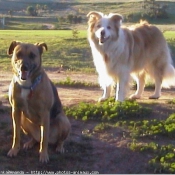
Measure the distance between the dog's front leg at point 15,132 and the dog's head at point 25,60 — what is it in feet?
1.81

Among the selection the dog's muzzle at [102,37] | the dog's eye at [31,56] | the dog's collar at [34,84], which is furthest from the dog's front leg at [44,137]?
the dog's muzzle at [102,37]

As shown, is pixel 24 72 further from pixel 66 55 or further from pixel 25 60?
pixel 66 55

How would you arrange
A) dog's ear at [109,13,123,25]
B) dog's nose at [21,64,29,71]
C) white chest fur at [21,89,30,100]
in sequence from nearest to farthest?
dog's nose at [21,64,29,71] < white chest fur at [21,89,30,100] < dog's ear at [109,13,123,25]

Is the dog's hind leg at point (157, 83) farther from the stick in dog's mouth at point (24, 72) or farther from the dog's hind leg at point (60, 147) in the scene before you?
the stick in dog's mouth at point (24, 72)

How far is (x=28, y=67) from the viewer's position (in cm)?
696

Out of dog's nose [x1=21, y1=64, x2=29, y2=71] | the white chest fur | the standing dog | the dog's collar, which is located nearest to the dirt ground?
the white chest fur

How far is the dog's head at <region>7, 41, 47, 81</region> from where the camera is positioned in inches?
274

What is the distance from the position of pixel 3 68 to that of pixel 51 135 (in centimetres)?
947

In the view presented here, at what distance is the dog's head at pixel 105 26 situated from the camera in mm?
9891

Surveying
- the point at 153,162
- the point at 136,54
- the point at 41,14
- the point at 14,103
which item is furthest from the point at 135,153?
the point at 41,14

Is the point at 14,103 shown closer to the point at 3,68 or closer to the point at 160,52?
the point at 160,52

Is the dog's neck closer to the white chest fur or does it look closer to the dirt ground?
the white chest fur

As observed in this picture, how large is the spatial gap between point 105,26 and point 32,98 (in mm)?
3236

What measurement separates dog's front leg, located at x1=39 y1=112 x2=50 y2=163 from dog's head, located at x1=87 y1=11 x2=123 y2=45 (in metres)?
3.03
